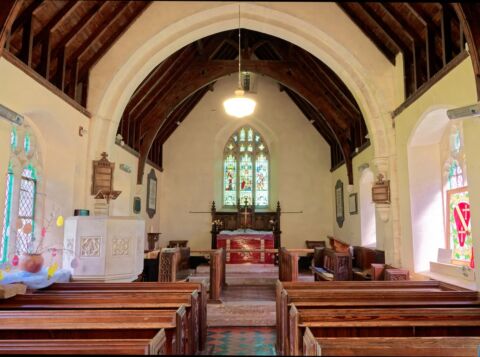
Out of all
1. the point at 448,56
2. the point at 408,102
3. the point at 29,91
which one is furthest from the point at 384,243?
the point at 29,91

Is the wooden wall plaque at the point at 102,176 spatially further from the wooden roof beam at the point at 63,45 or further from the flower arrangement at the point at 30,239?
the wooden roof beam at the point at 63,45

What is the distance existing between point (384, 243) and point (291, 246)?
15.8 ft

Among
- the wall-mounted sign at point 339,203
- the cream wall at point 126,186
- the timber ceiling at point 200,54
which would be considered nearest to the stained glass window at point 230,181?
the timber ceiling at point 200,54

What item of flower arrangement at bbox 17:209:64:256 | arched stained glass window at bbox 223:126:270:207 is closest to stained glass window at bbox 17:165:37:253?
flower arrangement at bbox 17:209:64:256

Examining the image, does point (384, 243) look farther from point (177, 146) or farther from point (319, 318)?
point (177, 146)

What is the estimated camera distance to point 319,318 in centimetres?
260

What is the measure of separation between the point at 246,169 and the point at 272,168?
779 millimetres

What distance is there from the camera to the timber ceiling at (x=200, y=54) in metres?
4.84

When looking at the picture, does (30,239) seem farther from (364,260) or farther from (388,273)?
(364,260)

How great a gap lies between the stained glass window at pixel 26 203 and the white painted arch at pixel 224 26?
36.8 inches

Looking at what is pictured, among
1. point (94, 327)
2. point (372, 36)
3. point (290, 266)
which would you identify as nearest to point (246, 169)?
point (290, 266)

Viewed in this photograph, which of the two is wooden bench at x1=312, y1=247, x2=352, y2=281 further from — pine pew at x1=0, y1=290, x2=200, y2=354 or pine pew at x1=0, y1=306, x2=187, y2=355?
pine pew at x1=0, y1=306, x2=187, y2=355

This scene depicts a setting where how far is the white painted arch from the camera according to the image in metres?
6.34

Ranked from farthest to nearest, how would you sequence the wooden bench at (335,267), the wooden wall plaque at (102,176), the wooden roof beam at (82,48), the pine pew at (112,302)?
1. the wooden bench at (335,267)
2. the wooden wall plaque at (102,176)
3. the wooden roof beam at (82,48)
4. the pine pew at (112,302)
